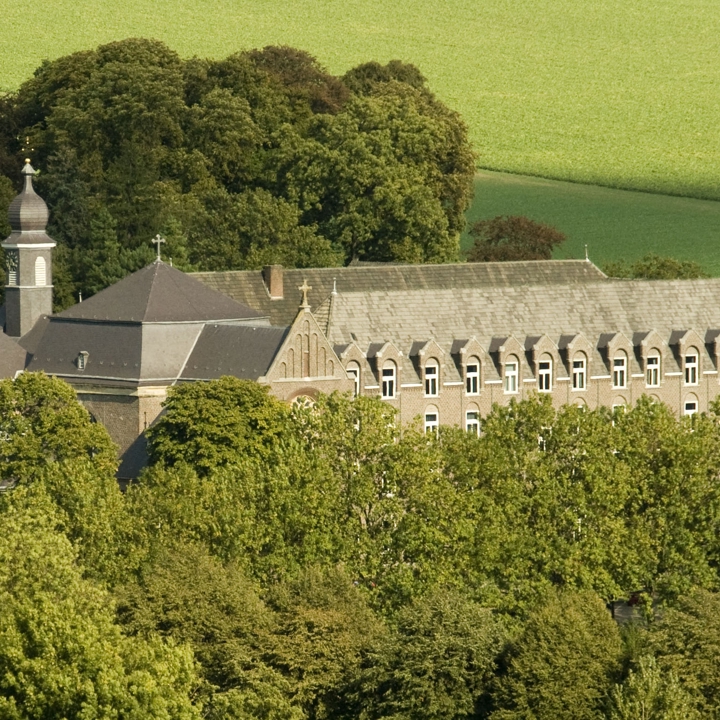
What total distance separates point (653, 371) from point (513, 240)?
128 feet

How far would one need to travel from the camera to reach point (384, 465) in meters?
106

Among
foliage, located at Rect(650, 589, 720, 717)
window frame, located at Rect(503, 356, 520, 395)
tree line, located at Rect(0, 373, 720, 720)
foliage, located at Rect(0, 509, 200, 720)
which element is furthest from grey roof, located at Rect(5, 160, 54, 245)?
foliage, located at Rect(650, 589, 720, 717)

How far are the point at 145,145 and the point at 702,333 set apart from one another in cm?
4455

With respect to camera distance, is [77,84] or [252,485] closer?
[252,485]

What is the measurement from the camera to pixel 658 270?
168 m

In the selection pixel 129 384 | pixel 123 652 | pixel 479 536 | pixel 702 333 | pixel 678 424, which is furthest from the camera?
pixel 702 333

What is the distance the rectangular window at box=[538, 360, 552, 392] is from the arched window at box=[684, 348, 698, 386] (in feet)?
22.4

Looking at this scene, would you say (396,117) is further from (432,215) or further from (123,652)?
(123,652)

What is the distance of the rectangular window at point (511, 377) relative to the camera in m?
137

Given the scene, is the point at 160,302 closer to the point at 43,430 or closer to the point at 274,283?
the point at 274,283

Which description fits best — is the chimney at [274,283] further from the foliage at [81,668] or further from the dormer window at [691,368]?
the foliage at [81,668]

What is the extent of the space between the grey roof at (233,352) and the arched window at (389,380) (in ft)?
18.3

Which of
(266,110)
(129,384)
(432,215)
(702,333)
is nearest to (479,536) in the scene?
(129,384)

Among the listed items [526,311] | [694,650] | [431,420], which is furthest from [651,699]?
[526,311]
